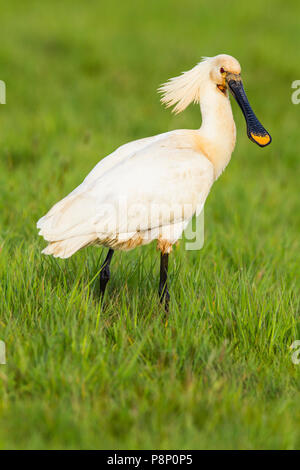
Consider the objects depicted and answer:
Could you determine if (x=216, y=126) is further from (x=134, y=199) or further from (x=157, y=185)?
(x=134, y=199)

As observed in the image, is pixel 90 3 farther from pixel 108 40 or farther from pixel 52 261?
pixel 52 261

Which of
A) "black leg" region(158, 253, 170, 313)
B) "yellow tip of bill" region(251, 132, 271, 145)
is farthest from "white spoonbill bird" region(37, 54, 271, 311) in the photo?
"yellow tip of bill" region(251, 132, 271, 145)

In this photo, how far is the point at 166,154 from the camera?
4.30 metres

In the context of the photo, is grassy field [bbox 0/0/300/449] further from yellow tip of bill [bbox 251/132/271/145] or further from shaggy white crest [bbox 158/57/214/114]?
shaggy white crest [bbox 158/57/214/114]

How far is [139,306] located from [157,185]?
78 cm

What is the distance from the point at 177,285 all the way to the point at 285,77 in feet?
30.7

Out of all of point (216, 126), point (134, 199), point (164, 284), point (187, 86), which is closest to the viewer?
point (134, 199)

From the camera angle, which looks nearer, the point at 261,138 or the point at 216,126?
the point at 216,126

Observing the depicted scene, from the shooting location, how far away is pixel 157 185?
4.27 metres

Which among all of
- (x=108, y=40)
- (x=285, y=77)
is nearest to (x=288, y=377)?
(x=285, y=77)

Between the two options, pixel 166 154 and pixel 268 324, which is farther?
pixel 166 154

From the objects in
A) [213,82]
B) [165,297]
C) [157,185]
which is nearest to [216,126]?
[213,82]

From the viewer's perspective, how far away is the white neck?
4.56 meters

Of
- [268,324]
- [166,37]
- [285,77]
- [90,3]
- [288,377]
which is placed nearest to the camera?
[288,377]
